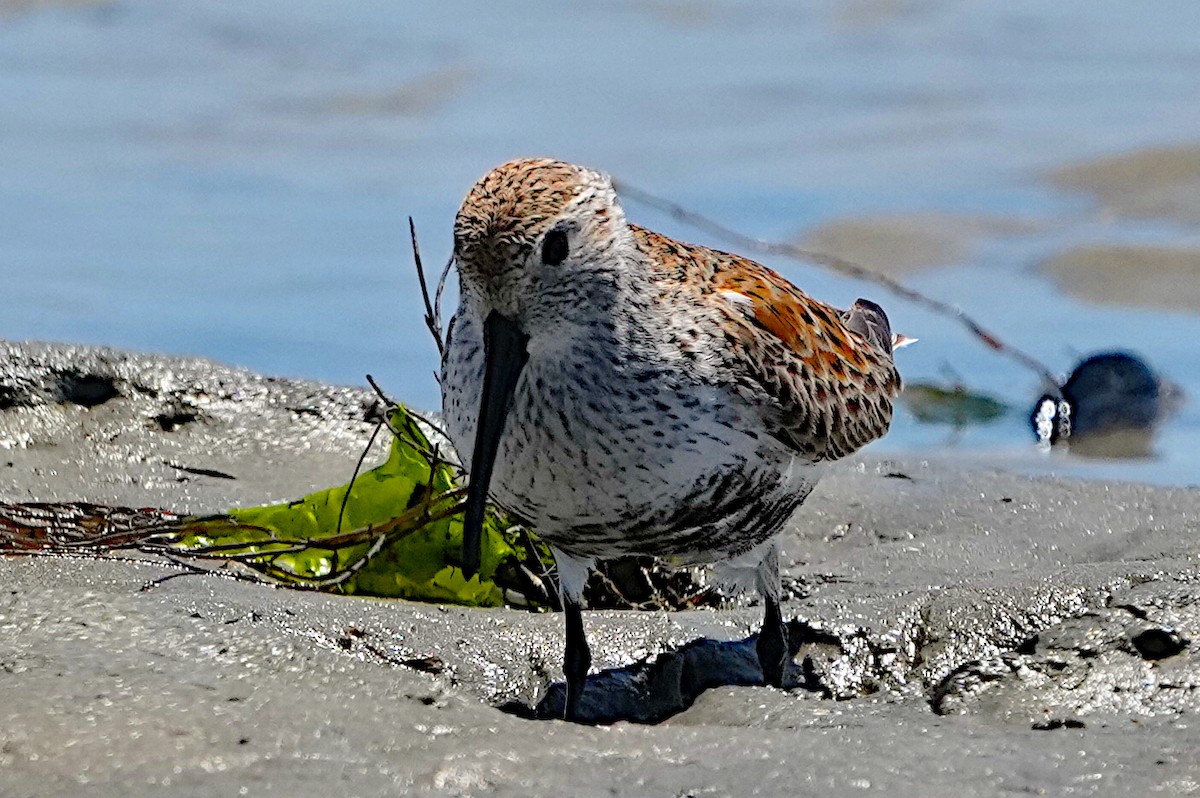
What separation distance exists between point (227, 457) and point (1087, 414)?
4536mm

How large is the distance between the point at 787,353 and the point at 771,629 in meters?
0.80

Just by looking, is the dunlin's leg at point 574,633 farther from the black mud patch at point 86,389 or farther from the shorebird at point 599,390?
the black mud patch at point 86,389

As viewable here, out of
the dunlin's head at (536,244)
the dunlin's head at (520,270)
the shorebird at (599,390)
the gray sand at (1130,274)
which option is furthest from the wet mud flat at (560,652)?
the gray sand at (1130,274)

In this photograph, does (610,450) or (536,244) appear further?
(610,450)

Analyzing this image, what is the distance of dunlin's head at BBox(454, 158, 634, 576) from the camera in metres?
4.17

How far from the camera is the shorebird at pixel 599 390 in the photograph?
14.0 feet

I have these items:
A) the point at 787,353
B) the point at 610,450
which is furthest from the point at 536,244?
the point at 787,353

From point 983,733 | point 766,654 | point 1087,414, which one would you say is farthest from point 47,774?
point 1087,414

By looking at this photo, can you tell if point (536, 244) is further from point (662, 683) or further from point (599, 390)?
point (662, 683)

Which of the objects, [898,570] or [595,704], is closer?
[595,704]

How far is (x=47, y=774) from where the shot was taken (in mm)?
3240

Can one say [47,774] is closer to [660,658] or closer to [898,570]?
[660,658]

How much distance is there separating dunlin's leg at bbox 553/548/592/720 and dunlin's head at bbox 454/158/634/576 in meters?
0.45

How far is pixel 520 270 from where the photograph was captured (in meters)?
4.18
